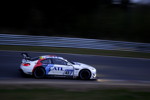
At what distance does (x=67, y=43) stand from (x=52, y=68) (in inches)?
298

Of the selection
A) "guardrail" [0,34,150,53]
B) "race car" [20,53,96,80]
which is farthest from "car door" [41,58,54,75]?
"guardrail" [0,34,150,53]

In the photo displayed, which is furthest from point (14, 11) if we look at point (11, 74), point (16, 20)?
point (11, 74)

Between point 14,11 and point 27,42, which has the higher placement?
point 14,11

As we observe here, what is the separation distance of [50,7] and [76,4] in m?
2.86

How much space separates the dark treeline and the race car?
14106 millimetres

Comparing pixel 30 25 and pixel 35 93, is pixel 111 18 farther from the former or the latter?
pixel 35 93

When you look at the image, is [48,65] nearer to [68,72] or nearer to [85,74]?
[68,72]

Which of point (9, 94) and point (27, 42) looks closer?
point (9, 94)

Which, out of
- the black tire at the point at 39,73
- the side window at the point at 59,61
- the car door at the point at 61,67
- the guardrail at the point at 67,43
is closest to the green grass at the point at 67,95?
the black tire at the point at 39,73

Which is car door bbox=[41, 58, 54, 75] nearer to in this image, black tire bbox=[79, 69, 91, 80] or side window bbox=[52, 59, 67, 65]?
side window bbox=[52, 59, 67, 65]

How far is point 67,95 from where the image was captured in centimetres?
806

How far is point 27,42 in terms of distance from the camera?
59.3ft

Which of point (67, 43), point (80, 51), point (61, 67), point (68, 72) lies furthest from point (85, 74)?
point (67, 43)

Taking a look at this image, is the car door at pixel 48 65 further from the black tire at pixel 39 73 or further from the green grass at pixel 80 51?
the green grass at pixel 80 51
